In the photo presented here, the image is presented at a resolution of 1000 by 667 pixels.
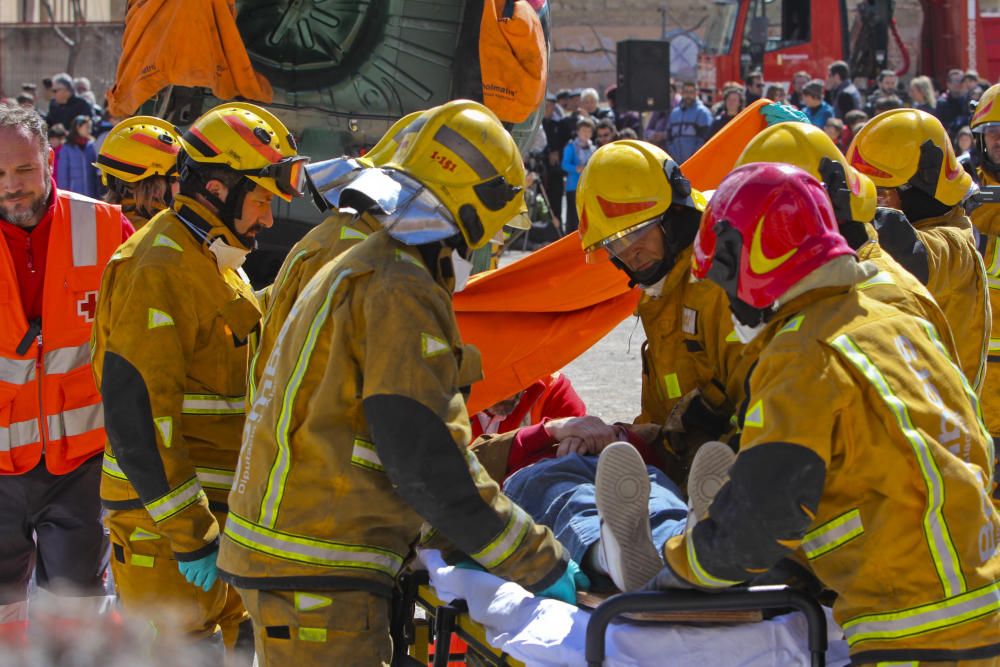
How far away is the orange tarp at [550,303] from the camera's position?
4.64 m

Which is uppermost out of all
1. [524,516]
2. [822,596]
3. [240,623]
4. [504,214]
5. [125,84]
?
[125,84]

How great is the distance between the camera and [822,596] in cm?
293

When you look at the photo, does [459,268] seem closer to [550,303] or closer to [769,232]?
[769,232]

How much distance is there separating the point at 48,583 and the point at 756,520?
9.59 ft

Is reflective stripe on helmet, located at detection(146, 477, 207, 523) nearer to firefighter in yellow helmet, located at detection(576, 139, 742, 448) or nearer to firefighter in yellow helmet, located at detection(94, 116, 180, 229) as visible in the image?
firefighter in yellow helmet, located at detection(576, 139, 742, 448)

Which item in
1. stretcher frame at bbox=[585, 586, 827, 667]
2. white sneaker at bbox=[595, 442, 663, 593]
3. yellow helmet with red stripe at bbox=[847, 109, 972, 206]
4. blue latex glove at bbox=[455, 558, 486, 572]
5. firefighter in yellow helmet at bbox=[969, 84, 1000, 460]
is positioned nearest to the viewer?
stretcher frame at bbox=[585, 586, 827, 667]

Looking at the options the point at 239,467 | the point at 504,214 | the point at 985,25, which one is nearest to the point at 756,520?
the point at 504,214

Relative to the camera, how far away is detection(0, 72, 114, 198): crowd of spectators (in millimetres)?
12961

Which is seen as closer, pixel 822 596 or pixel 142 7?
pixel 822 596

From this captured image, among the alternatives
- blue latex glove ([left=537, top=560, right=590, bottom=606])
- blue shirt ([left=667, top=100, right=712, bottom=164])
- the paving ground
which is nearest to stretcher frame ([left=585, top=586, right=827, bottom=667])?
blue latex glove ([left=537, top=560, right=590, bottom=606])

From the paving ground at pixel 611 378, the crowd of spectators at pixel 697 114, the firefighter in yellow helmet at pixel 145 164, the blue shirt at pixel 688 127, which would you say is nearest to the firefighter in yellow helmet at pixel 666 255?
the firefighter in yellow helmet at pixel 145 164

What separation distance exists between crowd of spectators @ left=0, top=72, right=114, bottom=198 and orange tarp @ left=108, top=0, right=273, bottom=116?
18.0ft

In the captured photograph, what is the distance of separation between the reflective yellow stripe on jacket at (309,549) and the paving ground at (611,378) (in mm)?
4738

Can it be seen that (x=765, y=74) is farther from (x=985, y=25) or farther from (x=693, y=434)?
(x=693, y=434)
